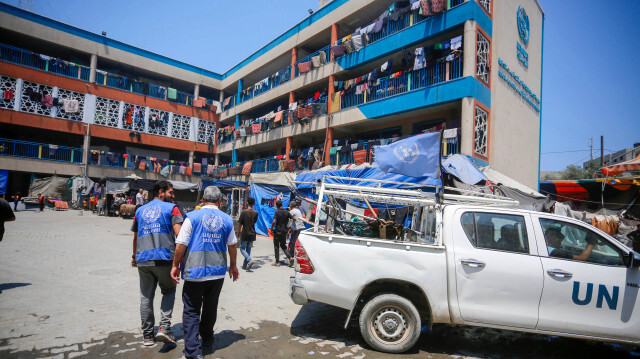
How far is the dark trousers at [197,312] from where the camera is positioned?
343 centimetres

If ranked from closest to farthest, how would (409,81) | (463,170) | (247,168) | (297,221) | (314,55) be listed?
(297,221)
(463,170)
(409,81)
(314,55)
(247,168)

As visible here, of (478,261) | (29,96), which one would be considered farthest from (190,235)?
(29,96)

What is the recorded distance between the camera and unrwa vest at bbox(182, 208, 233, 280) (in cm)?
353

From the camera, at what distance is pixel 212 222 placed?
3662 mm

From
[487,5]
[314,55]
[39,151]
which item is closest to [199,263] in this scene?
[487,5]

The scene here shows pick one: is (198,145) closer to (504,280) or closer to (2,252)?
(2,252)

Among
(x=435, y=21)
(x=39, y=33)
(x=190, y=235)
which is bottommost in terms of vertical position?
(x=190, y=235)

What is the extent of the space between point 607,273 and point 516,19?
1682 centimetres

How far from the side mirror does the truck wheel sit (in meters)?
2.28

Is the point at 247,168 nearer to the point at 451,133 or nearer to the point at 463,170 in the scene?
the point at 451,133

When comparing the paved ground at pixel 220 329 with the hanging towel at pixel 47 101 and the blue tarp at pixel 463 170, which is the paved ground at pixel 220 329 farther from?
the hanging towel at pixel 47 101

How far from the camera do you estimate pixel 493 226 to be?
12.8 feet

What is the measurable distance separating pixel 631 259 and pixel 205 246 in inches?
178

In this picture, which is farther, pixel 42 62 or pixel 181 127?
pixel 181 127
